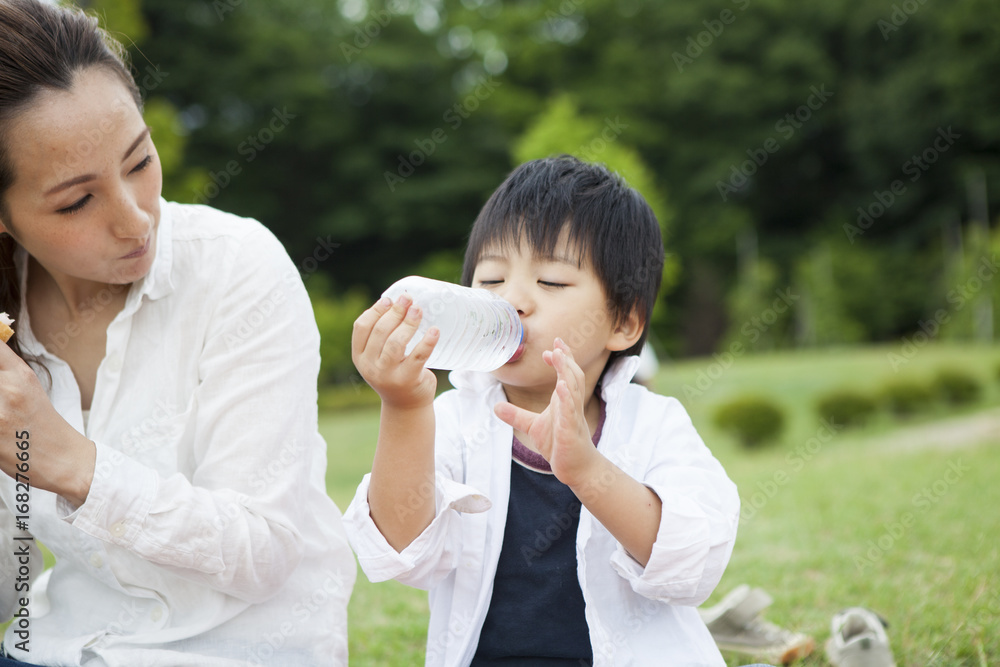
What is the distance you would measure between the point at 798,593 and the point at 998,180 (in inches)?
944

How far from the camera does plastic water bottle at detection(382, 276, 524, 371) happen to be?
5.33ft

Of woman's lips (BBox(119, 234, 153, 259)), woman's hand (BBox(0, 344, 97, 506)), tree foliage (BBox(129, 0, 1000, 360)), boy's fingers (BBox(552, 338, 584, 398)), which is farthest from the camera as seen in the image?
tree foliage (BBox(129, 0, 1000, 360))

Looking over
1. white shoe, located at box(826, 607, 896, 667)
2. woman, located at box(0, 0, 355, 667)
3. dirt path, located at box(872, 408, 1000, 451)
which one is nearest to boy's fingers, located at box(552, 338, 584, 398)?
woman, located at box(0, 0, 355, 667)

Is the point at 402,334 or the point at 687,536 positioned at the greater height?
the point at 402,334

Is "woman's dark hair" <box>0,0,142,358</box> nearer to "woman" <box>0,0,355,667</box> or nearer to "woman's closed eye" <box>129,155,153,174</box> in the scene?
"woman" <box>0,0,355,667</box>

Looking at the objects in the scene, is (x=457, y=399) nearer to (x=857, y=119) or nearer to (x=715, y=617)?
(x=715, y=617)

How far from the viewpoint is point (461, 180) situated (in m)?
24.8

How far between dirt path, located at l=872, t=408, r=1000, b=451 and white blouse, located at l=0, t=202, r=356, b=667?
23.8 ft

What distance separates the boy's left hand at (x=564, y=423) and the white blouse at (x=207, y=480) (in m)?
0.54

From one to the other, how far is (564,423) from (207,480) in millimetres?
787

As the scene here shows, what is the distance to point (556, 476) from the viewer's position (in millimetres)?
1765

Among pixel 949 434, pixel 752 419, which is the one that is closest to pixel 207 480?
pixel 752 419

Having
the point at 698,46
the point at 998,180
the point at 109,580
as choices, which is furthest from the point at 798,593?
the point at 698,46

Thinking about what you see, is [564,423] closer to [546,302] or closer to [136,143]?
[546,302]
